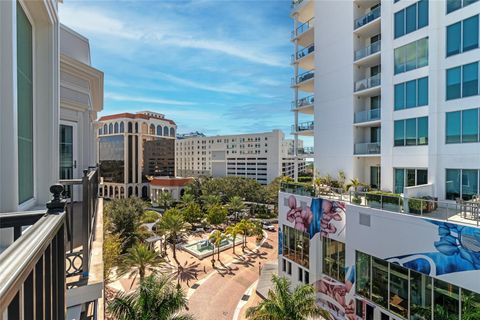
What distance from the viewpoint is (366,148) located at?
1683 cm

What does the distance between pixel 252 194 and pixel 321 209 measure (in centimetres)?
3283

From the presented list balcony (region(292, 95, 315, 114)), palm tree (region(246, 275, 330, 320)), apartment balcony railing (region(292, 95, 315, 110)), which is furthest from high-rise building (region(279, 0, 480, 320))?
palm tree (region(246, 275, 330, 320))

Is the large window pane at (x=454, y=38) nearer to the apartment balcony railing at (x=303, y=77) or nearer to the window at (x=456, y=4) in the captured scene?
the window at (x=456, y=4)

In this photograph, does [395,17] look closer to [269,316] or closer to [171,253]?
[269,316]

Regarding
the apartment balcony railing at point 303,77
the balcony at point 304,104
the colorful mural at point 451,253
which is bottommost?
the colorful mural at point 451,253

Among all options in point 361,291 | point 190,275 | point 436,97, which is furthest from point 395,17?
point 190,275

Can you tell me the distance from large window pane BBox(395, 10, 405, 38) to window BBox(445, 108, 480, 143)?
5.40m

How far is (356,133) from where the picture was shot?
57.7 feet

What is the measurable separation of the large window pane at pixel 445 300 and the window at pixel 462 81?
8.61 metres

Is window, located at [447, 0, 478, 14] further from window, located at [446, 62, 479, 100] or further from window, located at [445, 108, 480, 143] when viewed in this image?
window, located at [445, 108, 480, 143]

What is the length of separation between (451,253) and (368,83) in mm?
11390

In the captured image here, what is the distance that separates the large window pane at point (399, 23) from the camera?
14578 mm

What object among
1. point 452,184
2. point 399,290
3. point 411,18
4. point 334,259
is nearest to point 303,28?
point 411,18

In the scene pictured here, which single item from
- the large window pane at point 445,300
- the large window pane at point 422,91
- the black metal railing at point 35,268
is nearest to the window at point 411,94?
the large window pane at point 422,91
